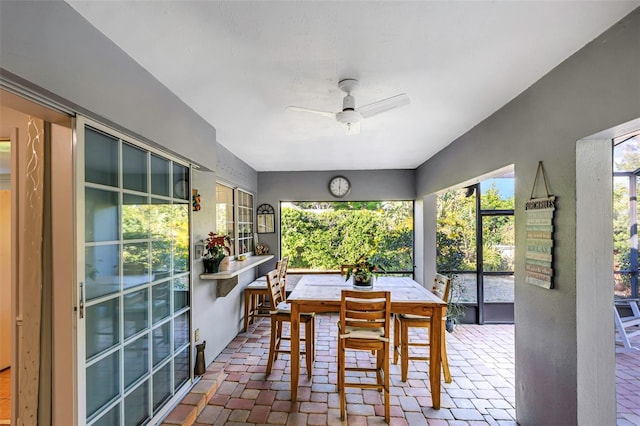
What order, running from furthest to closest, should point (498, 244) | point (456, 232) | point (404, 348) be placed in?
point (456, 232) → point (498, 244) → point (404, 348)

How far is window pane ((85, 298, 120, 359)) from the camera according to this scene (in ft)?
5.12

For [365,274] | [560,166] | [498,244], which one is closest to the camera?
[560,166]

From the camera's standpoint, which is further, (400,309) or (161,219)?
(400,309)

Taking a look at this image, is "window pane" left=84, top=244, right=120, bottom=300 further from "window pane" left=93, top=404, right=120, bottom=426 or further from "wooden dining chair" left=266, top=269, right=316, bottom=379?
"wooden dining chair" left=266, top=269, right=316, bottom=379

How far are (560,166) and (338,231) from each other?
158 inches

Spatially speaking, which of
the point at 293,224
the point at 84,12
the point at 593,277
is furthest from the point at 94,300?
the point at 293,224

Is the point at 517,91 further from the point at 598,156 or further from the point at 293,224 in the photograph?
the point at 293,224

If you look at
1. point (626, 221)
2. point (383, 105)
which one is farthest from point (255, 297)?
point (626, 221)

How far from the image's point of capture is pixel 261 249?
17.1 ft

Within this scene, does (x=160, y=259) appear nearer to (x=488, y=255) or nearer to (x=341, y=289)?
(x=341, y=289)

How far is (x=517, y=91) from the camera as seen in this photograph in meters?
2.14

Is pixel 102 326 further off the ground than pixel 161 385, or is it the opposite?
pixel 102 326

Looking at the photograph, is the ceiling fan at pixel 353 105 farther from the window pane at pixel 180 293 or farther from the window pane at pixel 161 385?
the window pane at pixel 161 385

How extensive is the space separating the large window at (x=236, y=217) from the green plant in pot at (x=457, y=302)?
327cm
